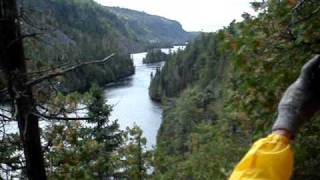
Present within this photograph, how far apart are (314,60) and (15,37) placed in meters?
2.72

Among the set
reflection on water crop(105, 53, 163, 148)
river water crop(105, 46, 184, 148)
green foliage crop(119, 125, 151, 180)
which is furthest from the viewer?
reflection on water crop(105, 53, 163, 148)

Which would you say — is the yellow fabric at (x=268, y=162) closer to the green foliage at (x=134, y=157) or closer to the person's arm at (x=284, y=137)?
the person's arm at (x=284, y=137)

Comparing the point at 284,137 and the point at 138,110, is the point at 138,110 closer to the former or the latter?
the point at 138,110

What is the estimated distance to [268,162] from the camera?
1.61 m

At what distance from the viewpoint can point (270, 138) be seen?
1693 mm

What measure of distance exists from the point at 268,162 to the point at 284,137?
14 centimetres

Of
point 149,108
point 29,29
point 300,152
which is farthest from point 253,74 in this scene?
point 149,108

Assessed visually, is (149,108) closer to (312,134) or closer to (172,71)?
(172,71)

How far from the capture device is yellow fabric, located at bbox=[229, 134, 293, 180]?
1.59 meters

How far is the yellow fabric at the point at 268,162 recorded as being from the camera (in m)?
1.59

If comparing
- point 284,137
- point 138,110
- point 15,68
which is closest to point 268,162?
point 284,137

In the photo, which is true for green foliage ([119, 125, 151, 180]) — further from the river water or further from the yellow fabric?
the yellow fabric

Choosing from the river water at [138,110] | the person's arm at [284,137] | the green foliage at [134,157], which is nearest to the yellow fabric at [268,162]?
the person's arm at [284,137]

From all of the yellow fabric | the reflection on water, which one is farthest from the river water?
the yellow fabric
